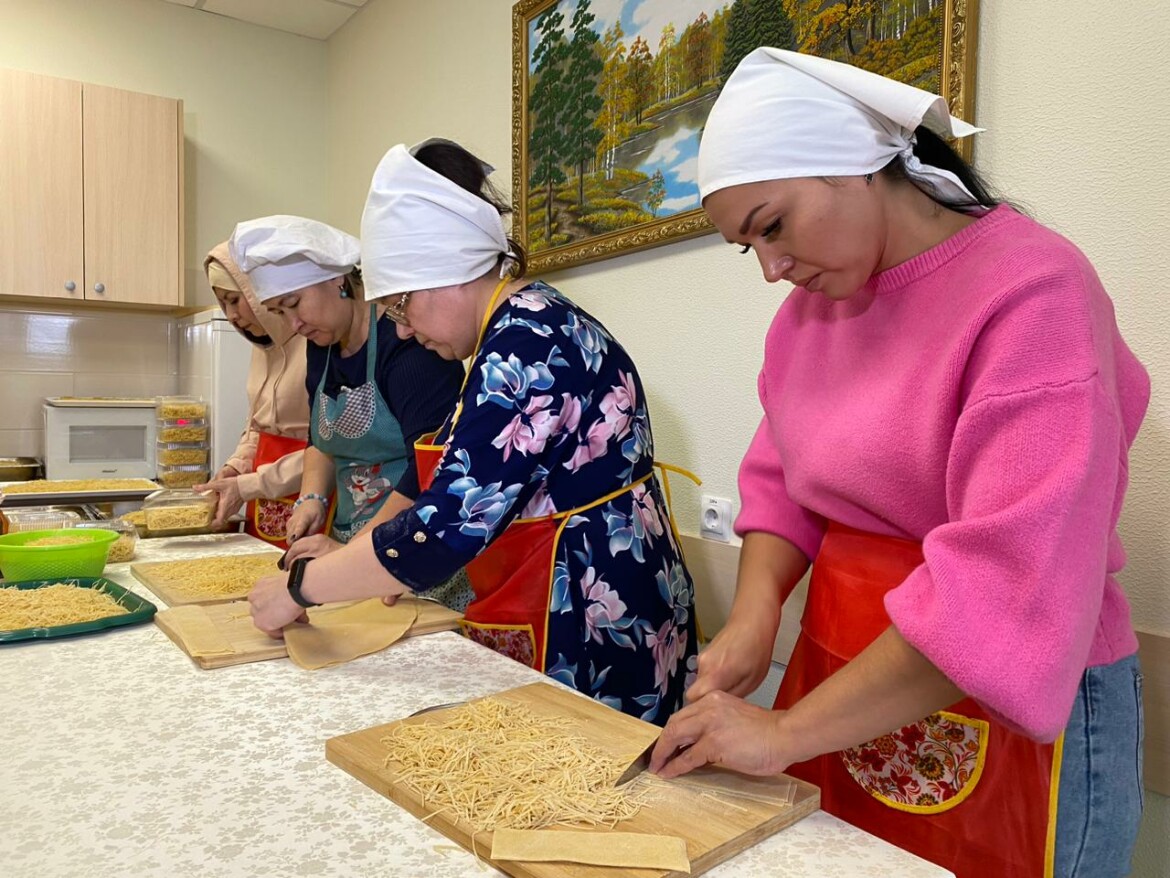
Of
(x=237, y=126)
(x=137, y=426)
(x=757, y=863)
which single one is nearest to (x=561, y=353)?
(x=757, y=863)

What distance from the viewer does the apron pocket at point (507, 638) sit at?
1.39m

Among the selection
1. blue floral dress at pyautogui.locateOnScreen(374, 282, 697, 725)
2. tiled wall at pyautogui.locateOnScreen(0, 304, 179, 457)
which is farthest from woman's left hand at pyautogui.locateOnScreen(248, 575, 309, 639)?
tiled wall at pyautogui.locateOnScreen(0, 304, 179, 457)

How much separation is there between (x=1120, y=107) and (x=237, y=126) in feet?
11.8

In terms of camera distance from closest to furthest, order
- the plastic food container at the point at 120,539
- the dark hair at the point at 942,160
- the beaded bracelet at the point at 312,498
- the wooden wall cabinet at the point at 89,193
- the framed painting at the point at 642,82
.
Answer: the dark hair at the point at 942,160
the framed painting at the point at 642,82
the plastic food container at the point at 120,539
the beaded bracelet at the point at 312,498
the wooden wall cabinet at the point at 89,193

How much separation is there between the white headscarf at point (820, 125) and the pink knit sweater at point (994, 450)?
12 cm

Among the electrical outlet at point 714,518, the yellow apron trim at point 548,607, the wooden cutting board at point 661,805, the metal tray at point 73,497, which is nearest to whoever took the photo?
the wooden cutting board at point 661,805

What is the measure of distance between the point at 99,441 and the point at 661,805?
10.8ft

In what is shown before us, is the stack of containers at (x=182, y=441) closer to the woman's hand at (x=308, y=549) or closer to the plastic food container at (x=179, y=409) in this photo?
the plastic food container at (x=179, y=409)

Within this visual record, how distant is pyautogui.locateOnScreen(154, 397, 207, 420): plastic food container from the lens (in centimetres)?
334

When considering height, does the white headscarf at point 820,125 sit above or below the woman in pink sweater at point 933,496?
above

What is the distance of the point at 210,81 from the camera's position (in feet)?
12.4

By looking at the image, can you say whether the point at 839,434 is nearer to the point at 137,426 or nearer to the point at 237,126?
the point at 137,426

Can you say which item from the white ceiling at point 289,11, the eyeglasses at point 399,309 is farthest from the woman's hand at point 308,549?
the white ceiling at point 289,11

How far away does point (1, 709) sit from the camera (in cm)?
100
